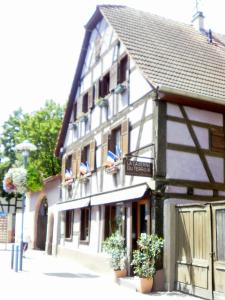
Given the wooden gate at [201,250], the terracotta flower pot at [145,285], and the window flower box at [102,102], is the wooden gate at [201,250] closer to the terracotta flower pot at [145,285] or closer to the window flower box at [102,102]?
the terracotta flower pot at [145,285]

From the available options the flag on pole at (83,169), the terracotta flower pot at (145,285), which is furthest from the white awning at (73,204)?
the terracotta flower pot at (145,285)

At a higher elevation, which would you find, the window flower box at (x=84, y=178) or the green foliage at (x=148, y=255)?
the window flower box at (x=84, y=178)

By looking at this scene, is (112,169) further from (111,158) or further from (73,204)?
(73,204)

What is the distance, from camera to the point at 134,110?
520 inches

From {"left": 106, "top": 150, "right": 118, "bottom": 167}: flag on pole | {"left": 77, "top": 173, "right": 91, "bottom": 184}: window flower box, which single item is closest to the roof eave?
{"left": 106, "top": 150, "right": 118, "bottom": 167}: flag on pole

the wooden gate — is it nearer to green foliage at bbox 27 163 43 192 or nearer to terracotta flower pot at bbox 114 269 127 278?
terracotta flower pot at bbox 114 269 127 278

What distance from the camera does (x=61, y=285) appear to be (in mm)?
11180

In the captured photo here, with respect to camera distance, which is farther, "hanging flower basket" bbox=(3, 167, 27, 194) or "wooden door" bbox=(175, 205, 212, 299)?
"hanging flower basket" bbox=(3, 167, 27, 194)

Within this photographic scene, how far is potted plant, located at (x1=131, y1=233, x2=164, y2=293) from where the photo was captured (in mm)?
10570

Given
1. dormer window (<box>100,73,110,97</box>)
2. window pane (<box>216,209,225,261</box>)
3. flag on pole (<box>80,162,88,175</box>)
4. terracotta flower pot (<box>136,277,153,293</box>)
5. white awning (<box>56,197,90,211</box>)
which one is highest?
dormer window (<box>100,73,110,97</box>)

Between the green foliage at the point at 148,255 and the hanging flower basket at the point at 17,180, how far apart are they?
580 cm

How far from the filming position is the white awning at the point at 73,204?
1557 cm

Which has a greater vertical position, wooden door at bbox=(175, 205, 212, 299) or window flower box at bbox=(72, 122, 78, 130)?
window flower box at bbox=(72, 122, 78, 130)

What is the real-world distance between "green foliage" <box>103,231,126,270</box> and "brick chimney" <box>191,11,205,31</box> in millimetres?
10976
